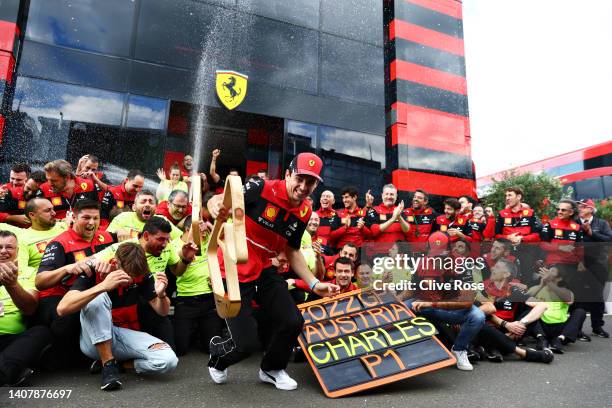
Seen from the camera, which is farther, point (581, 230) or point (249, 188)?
point (581, 230)

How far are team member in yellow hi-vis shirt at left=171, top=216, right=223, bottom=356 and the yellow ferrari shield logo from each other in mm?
5613

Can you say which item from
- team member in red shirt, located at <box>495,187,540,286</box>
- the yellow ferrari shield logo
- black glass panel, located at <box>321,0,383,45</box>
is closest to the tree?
black glass panel, located at <box>321,0,383,45</box>

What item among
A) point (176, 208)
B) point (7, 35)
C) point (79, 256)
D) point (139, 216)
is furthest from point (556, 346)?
point (7, 35)

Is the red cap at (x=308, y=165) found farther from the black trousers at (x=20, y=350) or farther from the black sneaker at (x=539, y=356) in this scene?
the black sneaker at (x=539, y=356)

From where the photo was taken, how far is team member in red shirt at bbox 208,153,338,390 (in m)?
3.18

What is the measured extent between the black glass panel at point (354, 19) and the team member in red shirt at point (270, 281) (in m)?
8.96

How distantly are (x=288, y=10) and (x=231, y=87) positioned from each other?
Result: 266 centimetres

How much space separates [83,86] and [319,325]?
7304 millimetres

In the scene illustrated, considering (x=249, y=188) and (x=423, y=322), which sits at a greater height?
(x=249, y=188)

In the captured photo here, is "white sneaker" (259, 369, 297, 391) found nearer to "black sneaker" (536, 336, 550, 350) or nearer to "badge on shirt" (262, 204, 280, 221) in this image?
"badge on shirt" (262, 204, 280, 221)

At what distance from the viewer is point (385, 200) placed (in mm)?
6875

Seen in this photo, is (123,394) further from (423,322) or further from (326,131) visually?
(326,131)

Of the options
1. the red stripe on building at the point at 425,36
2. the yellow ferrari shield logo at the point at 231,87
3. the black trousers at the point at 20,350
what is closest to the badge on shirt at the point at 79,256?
the black trousers at the point at 20,350

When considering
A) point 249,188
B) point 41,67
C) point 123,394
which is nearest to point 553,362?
point 249,188
